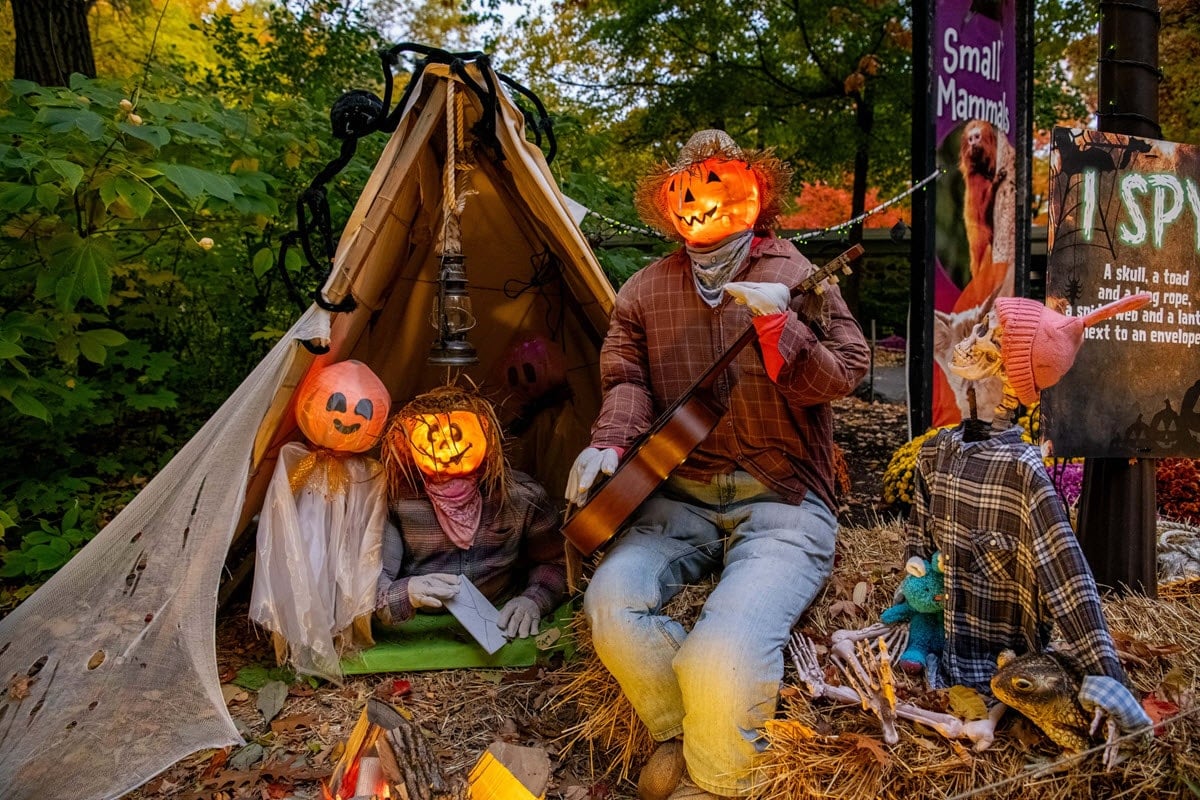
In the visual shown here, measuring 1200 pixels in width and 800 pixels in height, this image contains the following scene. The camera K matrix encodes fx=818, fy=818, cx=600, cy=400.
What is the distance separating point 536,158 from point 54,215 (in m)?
2.14

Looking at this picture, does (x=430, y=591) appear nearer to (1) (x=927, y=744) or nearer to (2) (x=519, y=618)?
(2) (x=519, y=618)

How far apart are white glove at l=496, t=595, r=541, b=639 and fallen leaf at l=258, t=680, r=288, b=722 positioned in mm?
928

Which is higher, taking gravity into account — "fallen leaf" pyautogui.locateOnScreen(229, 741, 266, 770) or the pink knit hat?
the pink knit hat

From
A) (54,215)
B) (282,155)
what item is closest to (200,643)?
(54,215)

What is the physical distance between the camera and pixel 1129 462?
321 centimetres

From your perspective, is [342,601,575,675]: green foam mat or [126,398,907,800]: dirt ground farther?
[342,601,575,675]: green foam mat

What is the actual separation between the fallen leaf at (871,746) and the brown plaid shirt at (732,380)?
0.98 m

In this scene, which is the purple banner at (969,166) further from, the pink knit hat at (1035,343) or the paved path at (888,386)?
the paved path at (888,386)

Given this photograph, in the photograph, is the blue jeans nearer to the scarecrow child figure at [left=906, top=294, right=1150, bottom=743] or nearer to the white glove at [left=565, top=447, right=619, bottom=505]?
the white glove at [left=565, top=447, right=619, bottom=505]

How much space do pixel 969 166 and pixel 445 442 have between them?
12.7 ft

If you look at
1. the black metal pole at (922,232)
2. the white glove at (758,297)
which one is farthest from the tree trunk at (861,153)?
the white glove at (758,297)

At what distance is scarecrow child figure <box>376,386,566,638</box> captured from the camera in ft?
11.9

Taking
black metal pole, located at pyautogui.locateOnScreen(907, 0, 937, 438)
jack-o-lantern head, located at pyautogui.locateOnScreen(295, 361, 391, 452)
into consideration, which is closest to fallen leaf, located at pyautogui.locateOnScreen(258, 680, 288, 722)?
jack-o-lantern head, located at pyautogui.locateOnScreen(295, 361, 391, 452)

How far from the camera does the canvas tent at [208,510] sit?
2.73 metres
